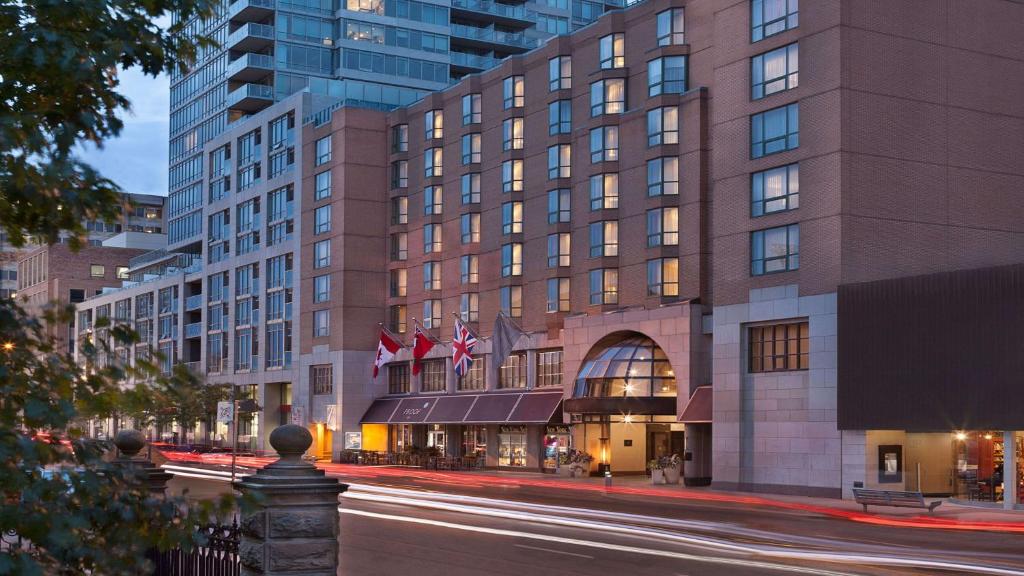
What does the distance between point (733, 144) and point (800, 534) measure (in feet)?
84.7

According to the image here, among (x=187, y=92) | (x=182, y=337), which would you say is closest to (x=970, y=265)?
(x=182, y=337)

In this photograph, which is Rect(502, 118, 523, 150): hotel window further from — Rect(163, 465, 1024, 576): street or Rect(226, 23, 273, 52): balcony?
Rect(226, 23, 273, 52): balcony

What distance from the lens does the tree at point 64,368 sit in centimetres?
664

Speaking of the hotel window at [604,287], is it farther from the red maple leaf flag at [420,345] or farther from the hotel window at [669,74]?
the red maple leaf flag at [420,345]

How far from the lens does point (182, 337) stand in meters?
121

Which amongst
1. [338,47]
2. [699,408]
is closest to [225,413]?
[699,408]

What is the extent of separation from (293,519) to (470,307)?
67314mm

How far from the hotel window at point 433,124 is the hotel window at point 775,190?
3363cm

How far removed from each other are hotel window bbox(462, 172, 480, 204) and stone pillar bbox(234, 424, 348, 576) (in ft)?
220

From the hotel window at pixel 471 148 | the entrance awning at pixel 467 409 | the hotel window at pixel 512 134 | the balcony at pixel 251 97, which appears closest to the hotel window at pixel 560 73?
the hotel window at pixel 512 134

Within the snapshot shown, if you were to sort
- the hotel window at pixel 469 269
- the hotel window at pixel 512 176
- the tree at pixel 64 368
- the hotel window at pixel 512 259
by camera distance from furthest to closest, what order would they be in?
the hotel window at pixel 469 269 → the hotel window at pixel 512 176 → the hotel window at pixel 512 259 → the tree at pixel 64 368

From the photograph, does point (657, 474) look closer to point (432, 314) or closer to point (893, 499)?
point (893, 499)

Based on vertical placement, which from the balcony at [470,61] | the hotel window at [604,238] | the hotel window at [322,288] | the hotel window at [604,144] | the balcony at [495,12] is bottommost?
the hotel window at [322,288]

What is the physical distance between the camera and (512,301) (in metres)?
75.1
